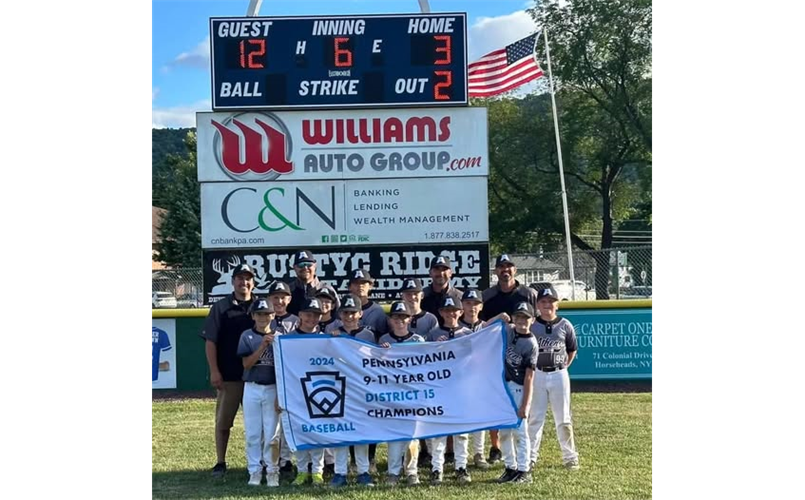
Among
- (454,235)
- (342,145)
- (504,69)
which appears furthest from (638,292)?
(342,145)

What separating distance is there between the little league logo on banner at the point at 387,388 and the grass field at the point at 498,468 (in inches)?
22.6

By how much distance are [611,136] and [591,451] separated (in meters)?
25.7

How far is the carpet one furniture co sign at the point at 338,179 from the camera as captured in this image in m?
11.7

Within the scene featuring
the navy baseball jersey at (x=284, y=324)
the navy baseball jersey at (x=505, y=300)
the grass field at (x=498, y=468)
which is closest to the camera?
the grass field at (x=498, y=468)

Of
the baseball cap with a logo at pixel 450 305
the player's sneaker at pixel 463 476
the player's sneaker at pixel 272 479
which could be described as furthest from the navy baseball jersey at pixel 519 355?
the player's sneaker at pixel 272 479

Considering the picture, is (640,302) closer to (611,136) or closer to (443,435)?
(443,435)

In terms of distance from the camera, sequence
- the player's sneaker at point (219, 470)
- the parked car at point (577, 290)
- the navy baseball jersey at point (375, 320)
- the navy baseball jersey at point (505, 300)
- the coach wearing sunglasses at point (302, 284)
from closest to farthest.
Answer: the player's sneaker at point (219, 470), the navy baseball jersey at point (375, 320), the navy baseball jersey at point (505, 300), the coach wearing sunglasses at point (302, 284), the parked car at point (577, 290)

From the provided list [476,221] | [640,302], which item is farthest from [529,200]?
[476,221]

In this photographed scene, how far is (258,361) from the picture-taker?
26.1 ft

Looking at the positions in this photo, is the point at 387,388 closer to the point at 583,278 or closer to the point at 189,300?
the point at 583,278

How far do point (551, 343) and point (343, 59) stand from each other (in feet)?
16.8

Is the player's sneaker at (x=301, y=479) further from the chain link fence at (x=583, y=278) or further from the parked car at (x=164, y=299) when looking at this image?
the parked car at (x=164, y=299)

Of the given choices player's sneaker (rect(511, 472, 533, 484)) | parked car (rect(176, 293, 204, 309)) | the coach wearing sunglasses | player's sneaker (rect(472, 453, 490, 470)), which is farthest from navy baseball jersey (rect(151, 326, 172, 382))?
player's sneaker (rect(511, 472, 533, 484))

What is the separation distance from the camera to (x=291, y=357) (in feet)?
26.0
